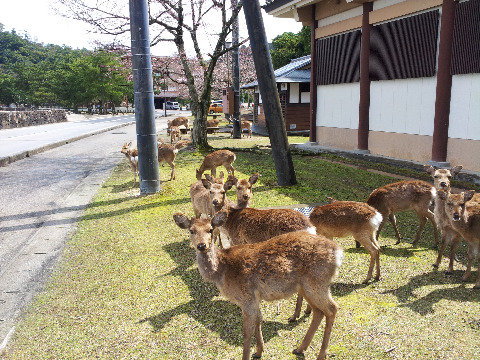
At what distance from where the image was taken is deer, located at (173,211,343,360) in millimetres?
3766

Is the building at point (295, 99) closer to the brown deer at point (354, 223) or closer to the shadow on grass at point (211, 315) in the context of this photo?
the brown deer at point (354, 223)

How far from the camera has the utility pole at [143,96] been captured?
970 centimetres

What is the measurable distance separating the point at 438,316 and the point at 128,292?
3473 millimetres

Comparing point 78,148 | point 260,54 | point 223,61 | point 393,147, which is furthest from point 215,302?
point 223,61

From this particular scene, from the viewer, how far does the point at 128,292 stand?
5.12 metres

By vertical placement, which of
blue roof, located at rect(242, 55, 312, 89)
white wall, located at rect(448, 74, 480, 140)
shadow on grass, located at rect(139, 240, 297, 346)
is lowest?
shadow on grass, located at rect(139, 240, 297, 346)

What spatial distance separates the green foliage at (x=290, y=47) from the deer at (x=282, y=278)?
41.6 m

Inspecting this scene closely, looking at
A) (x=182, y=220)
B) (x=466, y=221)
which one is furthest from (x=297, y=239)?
(x=466, y=221)

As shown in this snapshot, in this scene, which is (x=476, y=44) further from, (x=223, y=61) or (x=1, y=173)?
(x=223, y=61)

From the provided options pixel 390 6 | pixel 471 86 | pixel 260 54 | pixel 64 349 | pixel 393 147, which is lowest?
pixel 64 349

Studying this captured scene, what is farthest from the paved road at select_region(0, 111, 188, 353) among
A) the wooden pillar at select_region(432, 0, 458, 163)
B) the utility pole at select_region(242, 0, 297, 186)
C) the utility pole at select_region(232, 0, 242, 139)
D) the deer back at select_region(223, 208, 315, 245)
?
the wooden pillar at select_region(432, 0, 458, 163)

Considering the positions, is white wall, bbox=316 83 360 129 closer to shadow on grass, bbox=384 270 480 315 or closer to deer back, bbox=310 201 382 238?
deer back, bbox=310 201 382 238

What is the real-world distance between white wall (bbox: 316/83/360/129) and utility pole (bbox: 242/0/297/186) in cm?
634

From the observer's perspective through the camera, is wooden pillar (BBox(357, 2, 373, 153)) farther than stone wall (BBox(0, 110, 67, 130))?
No
